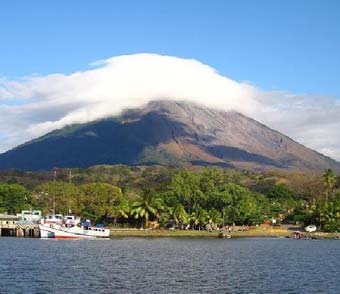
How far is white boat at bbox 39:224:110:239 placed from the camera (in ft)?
417

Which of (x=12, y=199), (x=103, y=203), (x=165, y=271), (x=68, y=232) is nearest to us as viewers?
(x=165, y=271)

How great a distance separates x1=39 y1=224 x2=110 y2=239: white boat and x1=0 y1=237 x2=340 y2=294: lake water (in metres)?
38.3

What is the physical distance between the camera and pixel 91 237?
127875 millimetres

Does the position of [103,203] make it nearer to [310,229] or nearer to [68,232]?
[68,232]

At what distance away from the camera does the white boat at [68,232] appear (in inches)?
5000

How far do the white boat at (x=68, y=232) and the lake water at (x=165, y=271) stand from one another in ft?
126

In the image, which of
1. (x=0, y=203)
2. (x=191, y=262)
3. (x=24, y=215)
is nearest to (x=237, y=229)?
(x=24, y=215)

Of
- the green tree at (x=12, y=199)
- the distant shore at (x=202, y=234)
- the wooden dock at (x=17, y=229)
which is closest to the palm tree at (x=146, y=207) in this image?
the distant shore at (x=202, y=234)

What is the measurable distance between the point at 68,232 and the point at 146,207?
81.0ft

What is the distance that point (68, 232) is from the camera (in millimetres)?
127625

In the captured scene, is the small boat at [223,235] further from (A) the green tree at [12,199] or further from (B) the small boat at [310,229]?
(A) the green tree at [12,199]

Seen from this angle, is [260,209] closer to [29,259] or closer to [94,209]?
[94,209]

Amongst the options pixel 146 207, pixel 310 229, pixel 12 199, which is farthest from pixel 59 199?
pixel 310 229

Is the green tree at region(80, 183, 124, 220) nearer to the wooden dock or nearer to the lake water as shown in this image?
the wooden dock
